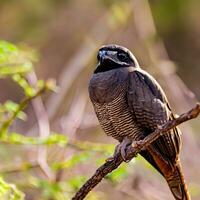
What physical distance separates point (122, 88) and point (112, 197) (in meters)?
3.35

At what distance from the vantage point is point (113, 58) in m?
4.19

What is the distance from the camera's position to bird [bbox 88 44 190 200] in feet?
13.2

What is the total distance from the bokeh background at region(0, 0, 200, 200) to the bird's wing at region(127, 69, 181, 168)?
0.40m

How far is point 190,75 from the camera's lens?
479 inches

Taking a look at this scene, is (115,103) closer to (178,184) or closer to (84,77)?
(178,184)

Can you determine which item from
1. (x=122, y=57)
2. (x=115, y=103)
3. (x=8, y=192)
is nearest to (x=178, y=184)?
(x=115, y=103)

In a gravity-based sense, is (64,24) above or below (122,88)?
below

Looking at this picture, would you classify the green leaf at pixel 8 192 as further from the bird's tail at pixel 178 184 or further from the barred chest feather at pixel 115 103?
the bird's tail at pixel 178 184

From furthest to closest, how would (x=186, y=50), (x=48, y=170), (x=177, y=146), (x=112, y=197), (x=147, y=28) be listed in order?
(x=186, y=50)
(x=147, y=28)
(x=112, y=197)
(x=48, y=170)
(x=177, y=146)

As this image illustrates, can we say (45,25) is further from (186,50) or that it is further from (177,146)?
(177,146)

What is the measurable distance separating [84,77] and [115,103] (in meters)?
4.96

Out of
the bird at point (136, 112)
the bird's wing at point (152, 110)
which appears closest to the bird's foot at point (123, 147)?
the bird at point (136, 112)


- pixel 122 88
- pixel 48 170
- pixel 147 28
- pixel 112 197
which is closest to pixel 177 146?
pixel 122 88

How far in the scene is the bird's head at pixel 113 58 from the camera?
418cm
